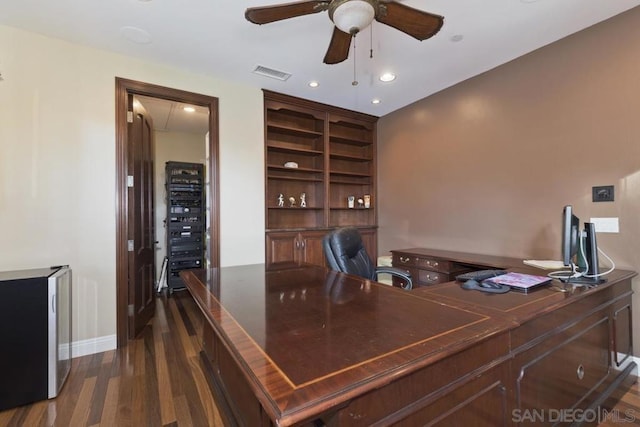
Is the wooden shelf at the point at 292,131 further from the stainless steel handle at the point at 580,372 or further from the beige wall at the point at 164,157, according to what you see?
the stainless steel handle at the point at 580,372

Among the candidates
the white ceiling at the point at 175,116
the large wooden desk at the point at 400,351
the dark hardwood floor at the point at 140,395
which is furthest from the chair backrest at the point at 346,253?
A: the white ceiling at the point at 175,116

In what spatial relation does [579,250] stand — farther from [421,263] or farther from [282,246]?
[282,246]

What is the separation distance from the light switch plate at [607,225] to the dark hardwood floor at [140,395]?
43.7 inches

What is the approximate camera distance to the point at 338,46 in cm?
198

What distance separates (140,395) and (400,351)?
2.02m

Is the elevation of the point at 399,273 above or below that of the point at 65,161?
below

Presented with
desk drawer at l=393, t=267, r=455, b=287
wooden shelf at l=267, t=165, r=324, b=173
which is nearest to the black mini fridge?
wooden shelf at l=267, t=165, r=324, b=173

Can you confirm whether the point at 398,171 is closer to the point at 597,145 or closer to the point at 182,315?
the point at 597,145

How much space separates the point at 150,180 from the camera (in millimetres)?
3578

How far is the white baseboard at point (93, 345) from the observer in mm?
2500

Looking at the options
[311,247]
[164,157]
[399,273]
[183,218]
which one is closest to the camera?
[399,273]

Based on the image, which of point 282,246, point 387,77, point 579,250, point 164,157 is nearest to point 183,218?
point 164,157

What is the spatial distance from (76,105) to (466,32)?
3435 mm

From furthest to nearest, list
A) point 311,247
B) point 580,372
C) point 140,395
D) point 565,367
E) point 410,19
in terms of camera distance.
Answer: point 311,247
point 140,395
point 410,19
point 580,372
point 565,367
